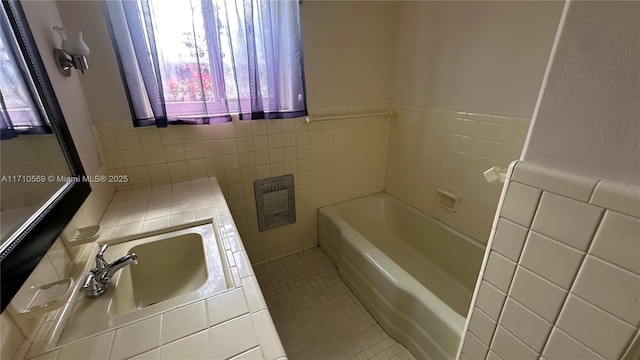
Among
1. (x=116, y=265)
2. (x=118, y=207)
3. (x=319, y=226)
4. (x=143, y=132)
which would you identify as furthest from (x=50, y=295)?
(x=319, y=226)

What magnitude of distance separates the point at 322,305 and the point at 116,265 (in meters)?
1.22

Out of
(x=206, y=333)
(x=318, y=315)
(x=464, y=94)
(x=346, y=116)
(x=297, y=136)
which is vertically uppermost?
(x=464, y=94)

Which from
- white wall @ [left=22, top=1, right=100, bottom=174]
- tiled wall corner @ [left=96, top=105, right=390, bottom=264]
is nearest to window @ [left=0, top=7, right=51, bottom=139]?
white wall @ [left=22, top=1, right=100, bottom=174]

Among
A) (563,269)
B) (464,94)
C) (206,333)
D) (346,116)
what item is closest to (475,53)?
(464,94)

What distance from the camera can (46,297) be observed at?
2.08 ft

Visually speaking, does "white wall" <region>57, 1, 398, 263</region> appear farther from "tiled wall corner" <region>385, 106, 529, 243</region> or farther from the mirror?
the mirror

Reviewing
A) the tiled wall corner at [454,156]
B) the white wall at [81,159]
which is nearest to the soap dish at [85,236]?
the white wall at [81,159]

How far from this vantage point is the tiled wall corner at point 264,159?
1.40m

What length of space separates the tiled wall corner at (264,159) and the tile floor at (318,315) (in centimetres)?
23

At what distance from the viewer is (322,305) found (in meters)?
1.64

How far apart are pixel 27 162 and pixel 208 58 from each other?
37.3 inches

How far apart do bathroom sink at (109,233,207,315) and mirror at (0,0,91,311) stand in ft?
0.96

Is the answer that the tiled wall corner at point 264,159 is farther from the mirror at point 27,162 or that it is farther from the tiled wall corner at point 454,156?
the mirror at point 27,162

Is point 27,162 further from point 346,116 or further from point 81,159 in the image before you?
point 346,116
